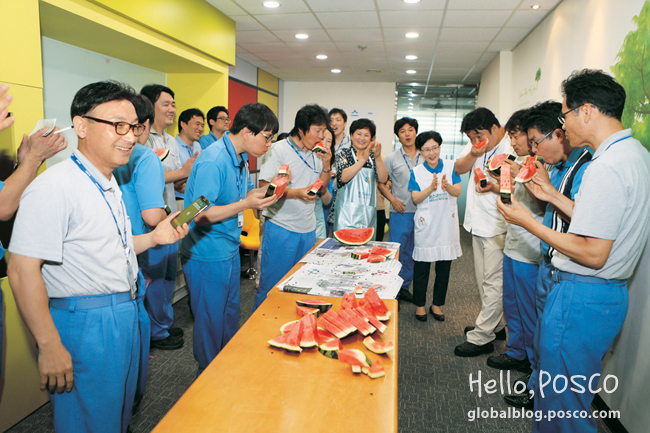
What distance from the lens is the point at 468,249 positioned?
7.06 meters

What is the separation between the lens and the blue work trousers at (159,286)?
303 cm

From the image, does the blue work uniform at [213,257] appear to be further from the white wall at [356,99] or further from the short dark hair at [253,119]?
the white wall at [356,99]

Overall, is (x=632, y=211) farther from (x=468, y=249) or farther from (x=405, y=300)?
(x=468, y=249)

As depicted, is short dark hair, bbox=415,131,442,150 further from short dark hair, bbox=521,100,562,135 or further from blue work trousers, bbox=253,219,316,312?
blue work trousers, bbox=253,219,316,312

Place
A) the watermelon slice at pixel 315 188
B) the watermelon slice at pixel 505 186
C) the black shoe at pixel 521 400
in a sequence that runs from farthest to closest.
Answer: the watermelon slice at pixel 315 188 < the black shoe at pixel 521 400 < the watermelon slice at pixel 505 186

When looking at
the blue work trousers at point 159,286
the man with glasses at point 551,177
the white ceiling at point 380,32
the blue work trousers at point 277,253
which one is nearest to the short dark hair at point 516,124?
the man with glasses at point 551,177

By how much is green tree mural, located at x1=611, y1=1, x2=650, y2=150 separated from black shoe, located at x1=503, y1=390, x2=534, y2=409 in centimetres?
166

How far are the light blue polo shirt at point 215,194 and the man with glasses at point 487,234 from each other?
1866 mm

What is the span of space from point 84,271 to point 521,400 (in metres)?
2.57

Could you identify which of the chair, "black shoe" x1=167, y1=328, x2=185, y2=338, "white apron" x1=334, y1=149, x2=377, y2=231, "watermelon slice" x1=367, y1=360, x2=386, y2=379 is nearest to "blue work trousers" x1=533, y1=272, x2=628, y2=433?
"watermelon slice" x1=367, y1=360, x2=386, y2=379

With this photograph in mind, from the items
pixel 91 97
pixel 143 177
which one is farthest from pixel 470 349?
pixel 91 97

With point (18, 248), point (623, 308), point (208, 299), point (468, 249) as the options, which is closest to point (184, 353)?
point (208, 299)

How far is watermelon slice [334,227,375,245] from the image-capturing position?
9.34 feet

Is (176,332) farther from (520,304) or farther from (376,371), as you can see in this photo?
(520,304)
